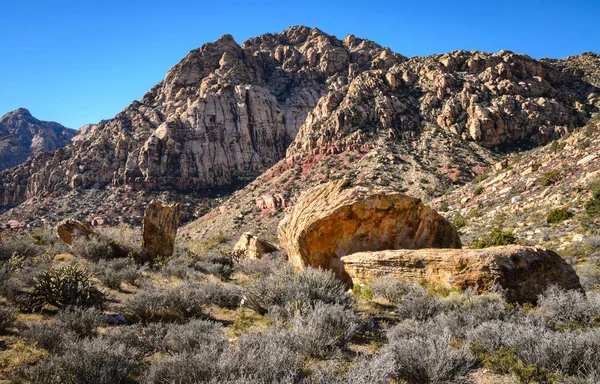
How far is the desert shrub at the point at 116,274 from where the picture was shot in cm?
974

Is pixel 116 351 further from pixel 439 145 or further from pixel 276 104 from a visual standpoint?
pixel 276 104

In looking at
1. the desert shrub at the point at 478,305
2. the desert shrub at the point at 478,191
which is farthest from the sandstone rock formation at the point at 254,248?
the desert shrub at the point at 478,191

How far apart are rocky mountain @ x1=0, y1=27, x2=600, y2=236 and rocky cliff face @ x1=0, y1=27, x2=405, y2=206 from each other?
0.34 m

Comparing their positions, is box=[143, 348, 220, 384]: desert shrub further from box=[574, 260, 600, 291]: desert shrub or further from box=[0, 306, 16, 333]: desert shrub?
box=[574, 260, 600, 291]: desert shrub

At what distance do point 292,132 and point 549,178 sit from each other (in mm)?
75181

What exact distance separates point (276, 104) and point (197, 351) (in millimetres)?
95179

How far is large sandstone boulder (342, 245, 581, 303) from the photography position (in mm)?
6754

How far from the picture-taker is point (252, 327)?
6.62 m

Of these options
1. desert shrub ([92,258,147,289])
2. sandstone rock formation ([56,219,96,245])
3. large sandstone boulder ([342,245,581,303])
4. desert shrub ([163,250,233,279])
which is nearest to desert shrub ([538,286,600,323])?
large sandstone boulder ([342,245,581,303])

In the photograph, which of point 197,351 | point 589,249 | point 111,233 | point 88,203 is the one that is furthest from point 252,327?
point 88,203

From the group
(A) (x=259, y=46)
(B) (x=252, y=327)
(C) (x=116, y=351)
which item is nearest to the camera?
(C) (x=116, y=351)

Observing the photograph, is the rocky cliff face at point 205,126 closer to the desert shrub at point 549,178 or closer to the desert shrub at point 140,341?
the desert shrub at point 549,178

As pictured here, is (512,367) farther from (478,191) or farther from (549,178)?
(478,191)

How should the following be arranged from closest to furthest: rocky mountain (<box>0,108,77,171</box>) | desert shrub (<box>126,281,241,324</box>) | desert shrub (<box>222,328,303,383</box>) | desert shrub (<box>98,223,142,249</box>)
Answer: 1. desert shrub (<box>222,328,303,383</box>)
2. desert shrub (<box>126,281,241,324</box>)
3. desert shrub (<box>98,223,142,249</box>)
4. rocky mountain (<box>0,108,77,171</box>)
